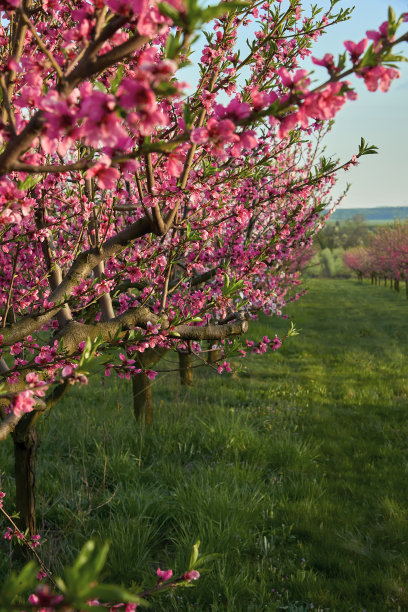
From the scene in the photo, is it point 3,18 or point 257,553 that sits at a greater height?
point 3,18

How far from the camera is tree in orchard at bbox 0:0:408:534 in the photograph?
1.14 m

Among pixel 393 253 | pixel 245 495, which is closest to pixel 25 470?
pixel 245 495

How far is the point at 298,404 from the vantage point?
8.29 meters

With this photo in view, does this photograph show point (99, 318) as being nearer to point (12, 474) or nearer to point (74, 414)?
point (12, 474)

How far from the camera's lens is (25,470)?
371 cm

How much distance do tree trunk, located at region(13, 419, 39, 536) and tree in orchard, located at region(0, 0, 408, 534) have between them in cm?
1

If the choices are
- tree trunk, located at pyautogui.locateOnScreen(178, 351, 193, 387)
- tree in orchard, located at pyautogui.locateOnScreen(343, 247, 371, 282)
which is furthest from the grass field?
tree in orchard, located at pyautogui.locateOnScreen(343, 247, 371, 282)

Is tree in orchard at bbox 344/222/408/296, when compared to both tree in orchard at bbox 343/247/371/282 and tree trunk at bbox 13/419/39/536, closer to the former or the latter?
tree in orchard at bbox 343/247/371/282

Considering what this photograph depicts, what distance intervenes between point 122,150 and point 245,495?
13.7ft

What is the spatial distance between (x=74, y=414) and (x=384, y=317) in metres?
18.0

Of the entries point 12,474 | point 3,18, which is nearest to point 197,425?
point 12,474

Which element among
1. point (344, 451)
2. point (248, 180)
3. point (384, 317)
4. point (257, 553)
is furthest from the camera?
point (384, 317)

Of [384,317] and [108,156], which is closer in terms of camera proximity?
[108,156]

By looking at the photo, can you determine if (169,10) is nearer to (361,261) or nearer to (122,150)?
(122,150)
